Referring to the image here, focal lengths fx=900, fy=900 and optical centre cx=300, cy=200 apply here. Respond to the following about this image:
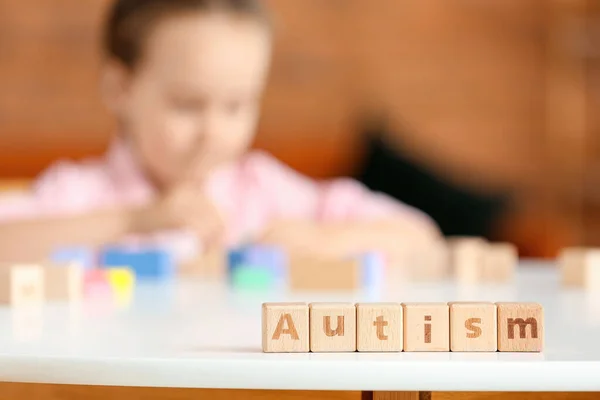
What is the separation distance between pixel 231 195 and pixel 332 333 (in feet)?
5.02

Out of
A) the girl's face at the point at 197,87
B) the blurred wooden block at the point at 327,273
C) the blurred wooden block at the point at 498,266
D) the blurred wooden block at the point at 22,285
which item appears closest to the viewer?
the blurred wooden block at the point at 22,285

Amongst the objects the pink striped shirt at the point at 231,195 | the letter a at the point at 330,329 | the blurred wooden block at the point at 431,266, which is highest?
the pink striped shirt at the point at 231,195

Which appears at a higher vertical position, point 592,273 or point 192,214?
point 192,214

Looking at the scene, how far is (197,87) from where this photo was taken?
1.68 meters

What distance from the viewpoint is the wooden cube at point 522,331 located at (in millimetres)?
575

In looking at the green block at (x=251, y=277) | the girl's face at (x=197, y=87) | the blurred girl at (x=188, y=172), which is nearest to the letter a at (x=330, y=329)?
the green block at (x=251, y=277)

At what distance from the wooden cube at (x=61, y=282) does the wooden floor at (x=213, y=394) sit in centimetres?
36

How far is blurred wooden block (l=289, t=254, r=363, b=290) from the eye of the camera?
1015 mm

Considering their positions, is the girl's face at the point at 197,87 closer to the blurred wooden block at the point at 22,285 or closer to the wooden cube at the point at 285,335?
the blurred wooden block at the point at 22,285

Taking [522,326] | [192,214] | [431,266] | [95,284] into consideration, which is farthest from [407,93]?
[522,326]

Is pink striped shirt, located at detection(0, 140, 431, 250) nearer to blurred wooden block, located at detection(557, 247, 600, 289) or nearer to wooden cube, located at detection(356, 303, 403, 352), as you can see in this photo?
blurred wooden block, located at detection(557, 247, 600, 289)

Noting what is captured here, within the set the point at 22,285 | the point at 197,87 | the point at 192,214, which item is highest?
the point at 197,87

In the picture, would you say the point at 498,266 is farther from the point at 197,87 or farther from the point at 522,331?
the point at 197,87

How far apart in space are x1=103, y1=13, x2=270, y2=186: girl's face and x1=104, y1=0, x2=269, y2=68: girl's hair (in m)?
0.02
